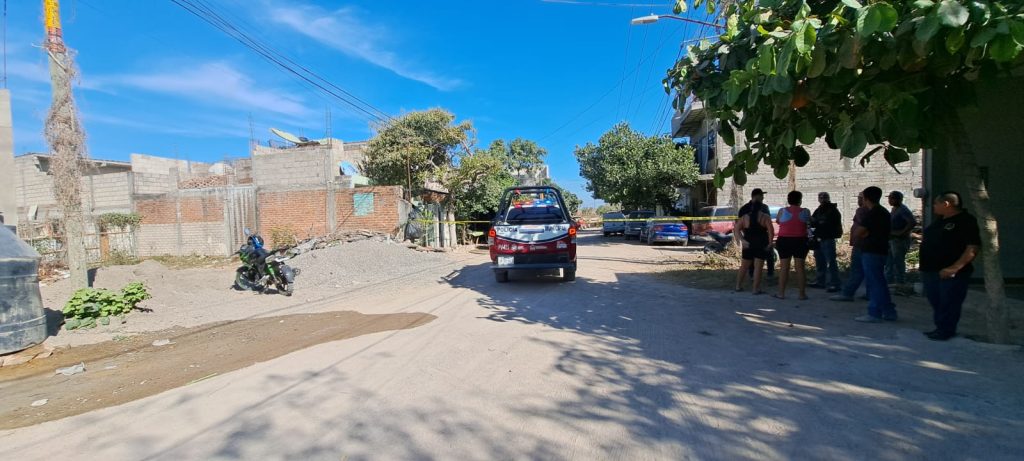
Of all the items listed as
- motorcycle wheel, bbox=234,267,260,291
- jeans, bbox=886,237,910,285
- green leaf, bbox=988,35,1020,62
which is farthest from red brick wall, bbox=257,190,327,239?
green leaf, bbox=988,35,1020,62

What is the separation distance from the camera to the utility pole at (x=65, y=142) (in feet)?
27.6

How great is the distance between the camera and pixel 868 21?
341 centimetres

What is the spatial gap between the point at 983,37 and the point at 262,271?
1093cm

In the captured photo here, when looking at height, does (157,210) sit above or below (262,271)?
above

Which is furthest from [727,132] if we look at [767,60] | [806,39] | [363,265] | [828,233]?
[363,265]

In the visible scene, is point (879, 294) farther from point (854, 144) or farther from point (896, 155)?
point (854, 144)

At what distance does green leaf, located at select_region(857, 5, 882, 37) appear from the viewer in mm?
3363

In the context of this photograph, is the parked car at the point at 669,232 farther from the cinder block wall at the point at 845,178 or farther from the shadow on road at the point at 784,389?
the shadow on road at the point at 784,389

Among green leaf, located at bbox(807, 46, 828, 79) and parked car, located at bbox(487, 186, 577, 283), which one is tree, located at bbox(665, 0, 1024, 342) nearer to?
green leaf, located at bbox(807, 46, 828, 79)

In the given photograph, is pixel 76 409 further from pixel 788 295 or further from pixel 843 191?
pixel 843 191

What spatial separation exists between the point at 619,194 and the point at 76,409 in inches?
932

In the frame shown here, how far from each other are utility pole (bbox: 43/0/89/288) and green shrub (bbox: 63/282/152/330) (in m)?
1.27

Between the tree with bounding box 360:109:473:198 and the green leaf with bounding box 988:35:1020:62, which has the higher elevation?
the tree with bounding box 360:109:473:198

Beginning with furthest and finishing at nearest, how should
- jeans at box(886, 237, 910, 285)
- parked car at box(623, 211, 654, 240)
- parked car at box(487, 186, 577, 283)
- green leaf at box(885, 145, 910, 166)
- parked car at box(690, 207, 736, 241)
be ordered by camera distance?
parked car at box(623, 211, 654, 240) < parked car at box(690, 207, 736, 241) < parked car at box(487, 186, 577, 283) < jeans at box(886, 237, 910, 285) < green leaf at box(885, 145, 910, 166)
